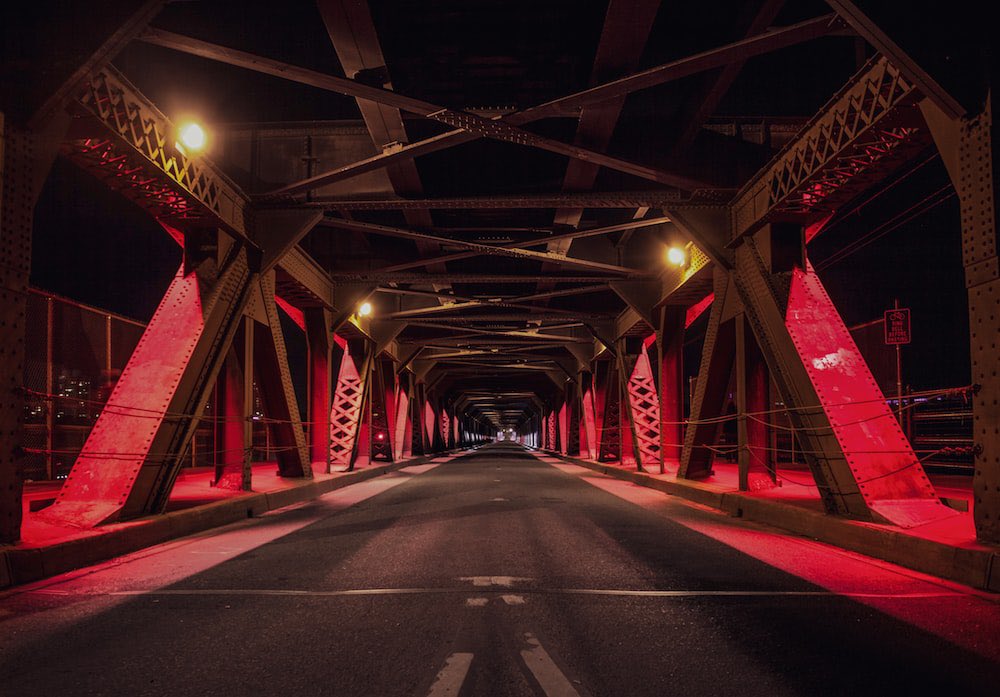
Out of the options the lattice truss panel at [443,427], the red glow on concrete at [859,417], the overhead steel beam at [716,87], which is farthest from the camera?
the lattice truss panel at [443,427]

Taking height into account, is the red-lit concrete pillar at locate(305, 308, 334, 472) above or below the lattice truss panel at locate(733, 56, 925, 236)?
below

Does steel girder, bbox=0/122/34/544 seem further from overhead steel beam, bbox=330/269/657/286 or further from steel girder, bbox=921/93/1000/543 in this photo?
overhead steel beam, bbox=330/269/657/286

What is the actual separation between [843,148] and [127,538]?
811 centimetres

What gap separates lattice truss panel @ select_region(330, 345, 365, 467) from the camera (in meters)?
20.2

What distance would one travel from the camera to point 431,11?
7.93 meters

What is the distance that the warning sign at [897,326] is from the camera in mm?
16922

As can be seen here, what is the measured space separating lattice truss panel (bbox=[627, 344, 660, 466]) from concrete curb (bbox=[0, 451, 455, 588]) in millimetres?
10014

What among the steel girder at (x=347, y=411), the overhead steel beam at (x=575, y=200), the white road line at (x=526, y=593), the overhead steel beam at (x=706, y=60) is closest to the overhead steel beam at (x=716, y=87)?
the overhead steel beam at (x=706, y=60)

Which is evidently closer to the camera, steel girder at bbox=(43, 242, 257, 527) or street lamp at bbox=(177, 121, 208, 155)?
steel girder at bbox=(43, 242, 257, 527)

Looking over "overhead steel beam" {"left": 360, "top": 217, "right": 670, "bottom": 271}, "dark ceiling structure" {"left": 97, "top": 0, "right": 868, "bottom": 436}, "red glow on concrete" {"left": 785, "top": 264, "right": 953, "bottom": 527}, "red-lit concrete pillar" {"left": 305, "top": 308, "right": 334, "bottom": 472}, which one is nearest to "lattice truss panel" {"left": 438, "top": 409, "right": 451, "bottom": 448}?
"red-lit concrete pillar" {"left": 305, "top": 308, "right": 334, "bottom": 472}

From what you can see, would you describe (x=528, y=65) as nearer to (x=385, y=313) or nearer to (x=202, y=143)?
(x=202, y=143)

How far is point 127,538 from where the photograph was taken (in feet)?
22.8

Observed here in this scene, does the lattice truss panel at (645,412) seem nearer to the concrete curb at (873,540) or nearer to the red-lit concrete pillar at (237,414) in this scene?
the concrete curb at (873,540)

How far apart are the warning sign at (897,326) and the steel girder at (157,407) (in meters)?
14.6
